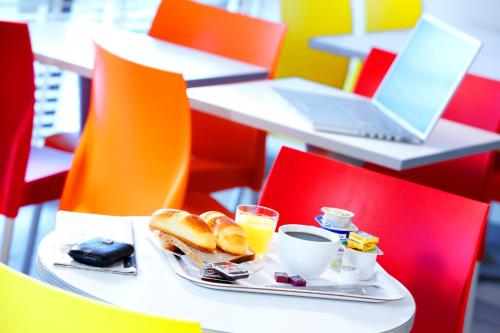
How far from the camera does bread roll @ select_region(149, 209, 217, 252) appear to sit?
1.64 m

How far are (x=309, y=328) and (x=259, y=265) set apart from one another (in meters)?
0.24

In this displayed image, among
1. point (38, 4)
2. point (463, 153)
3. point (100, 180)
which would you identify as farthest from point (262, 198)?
point (38, 4)

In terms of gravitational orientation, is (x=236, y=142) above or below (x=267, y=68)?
below

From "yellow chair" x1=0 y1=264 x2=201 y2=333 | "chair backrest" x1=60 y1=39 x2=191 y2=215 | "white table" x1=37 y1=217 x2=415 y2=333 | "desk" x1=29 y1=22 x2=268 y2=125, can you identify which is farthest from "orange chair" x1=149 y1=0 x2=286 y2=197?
"yellow chair" x1=0 y1=264 x2=201 y2=333

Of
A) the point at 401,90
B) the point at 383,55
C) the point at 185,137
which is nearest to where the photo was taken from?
the point at 185,137

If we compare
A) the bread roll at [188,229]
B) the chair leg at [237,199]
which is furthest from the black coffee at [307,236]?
the chair leg at [237,199]

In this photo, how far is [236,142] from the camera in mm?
3475

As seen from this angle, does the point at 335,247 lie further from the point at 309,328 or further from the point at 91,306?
the point at 91,306

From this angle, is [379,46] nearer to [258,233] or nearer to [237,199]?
[237,199]

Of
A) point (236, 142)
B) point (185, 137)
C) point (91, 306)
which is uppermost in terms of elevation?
point (91, 306)

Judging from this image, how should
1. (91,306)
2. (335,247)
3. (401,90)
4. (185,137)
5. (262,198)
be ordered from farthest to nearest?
(401,90), (185,137), (262,198), (335,247), (91,306)

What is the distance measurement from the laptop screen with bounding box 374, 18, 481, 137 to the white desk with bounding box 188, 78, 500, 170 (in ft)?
0.29

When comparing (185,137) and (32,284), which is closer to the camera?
(32,284)

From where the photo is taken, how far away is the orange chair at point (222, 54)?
11.0 ft
